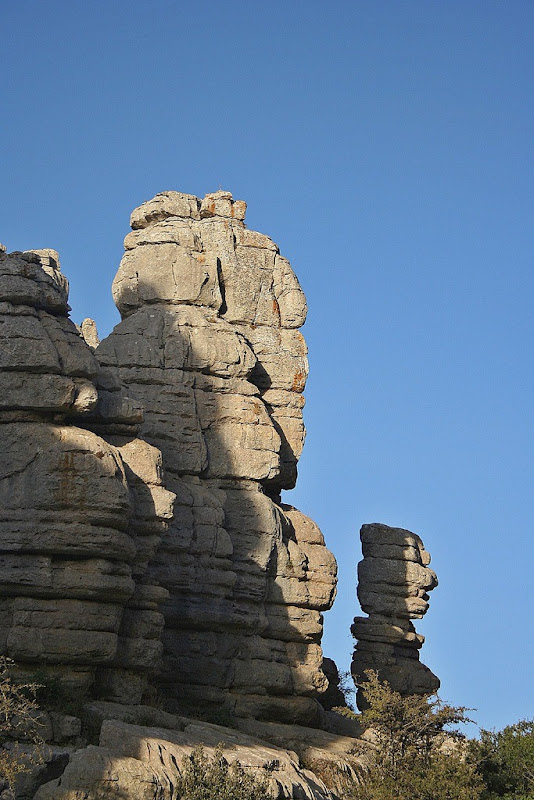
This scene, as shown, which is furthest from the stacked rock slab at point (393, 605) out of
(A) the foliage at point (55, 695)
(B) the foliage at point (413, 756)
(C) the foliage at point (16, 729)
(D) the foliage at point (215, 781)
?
(C) the foliage at point (16, 729)

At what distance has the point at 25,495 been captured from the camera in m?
33.2

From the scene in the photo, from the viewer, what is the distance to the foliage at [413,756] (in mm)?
33469

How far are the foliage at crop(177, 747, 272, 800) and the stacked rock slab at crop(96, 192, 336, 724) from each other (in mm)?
10202

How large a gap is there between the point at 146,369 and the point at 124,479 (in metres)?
9.58

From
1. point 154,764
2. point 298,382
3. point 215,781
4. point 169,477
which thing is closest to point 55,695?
point 154,764

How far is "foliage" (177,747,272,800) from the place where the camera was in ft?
92.7

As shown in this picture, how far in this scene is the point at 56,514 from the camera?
3300cm

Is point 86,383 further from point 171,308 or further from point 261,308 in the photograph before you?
point 261,308

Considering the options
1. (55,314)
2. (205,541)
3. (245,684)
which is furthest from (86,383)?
(245,684)

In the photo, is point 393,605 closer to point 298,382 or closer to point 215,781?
point 298,382

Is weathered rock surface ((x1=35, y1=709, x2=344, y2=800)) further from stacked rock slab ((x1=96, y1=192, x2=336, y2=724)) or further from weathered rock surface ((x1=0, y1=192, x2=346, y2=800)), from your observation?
stacked rock slab ((x1=96, y1=192, x2=336, y2=724))

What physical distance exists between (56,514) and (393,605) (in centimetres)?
2022

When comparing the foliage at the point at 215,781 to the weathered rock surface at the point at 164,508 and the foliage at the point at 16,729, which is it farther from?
the foliage at the point at 16,729

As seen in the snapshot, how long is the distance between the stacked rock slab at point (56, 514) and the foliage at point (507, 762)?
9.94m
